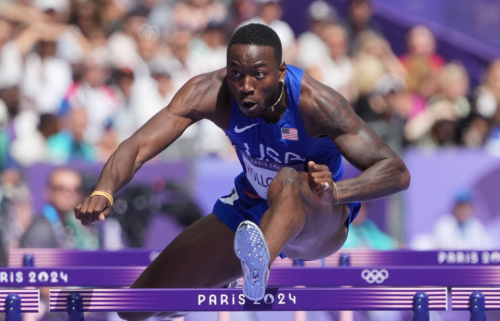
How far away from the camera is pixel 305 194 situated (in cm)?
397

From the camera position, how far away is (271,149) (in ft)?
14.4

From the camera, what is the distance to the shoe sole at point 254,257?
3.56 metres

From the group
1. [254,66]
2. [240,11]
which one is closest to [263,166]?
[254,66]

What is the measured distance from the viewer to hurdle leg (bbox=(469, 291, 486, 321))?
375 cm

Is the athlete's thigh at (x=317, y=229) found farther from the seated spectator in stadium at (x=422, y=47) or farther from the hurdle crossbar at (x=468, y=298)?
the seated spectator in stadium at (x=422, y=47)

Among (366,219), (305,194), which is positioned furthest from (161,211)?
(305,194)

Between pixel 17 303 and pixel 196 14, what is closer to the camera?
pixel 17 303

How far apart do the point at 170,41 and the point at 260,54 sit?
6049mm

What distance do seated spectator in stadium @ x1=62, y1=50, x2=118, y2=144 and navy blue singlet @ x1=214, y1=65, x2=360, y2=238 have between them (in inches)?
159

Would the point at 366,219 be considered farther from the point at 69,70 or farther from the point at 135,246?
the point at 69,70

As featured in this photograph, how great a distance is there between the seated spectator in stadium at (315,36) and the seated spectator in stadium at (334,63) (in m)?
0.06

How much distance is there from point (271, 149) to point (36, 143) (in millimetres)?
4236

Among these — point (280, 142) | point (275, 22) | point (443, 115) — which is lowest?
point (280, 142)

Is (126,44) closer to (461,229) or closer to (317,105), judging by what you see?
(461,229)
